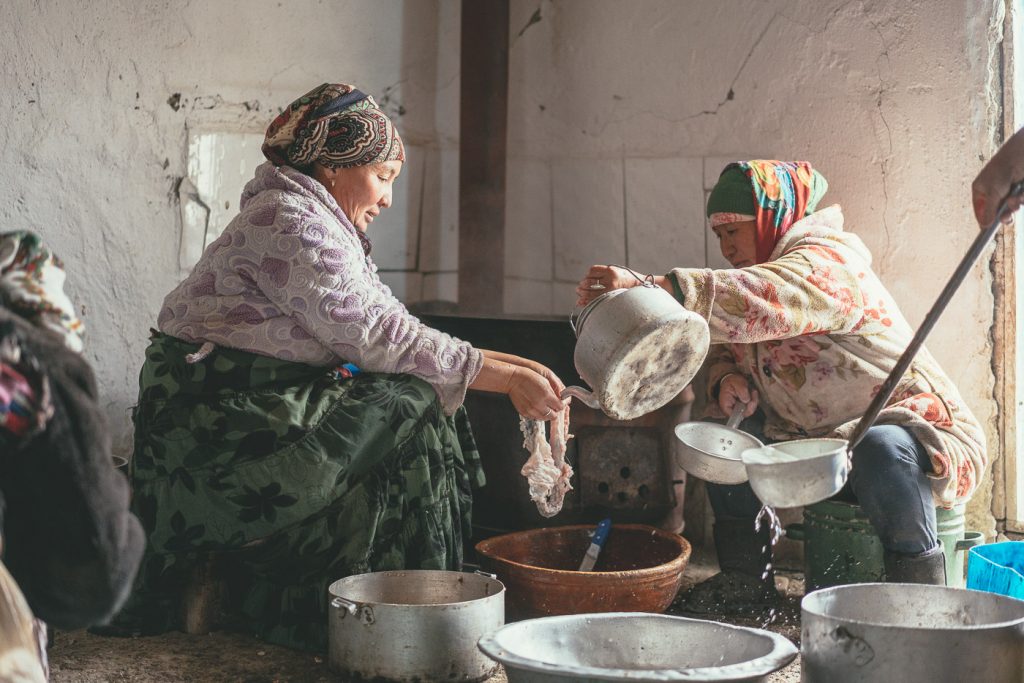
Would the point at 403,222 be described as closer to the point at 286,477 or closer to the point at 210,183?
the point at 210,183

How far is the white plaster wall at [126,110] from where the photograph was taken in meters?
3.18

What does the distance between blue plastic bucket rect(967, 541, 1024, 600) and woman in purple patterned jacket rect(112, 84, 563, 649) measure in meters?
1.09

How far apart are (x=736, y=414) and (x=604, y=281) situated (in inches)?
26.7

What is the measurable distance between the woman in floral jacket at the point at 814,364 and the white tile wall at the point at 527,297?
952mm

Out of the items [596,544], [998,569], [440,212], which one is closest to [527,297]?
[440,212]

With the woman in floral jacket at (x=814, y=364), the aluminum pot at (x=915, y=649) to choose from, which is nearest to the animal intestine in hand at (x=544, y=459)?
the woman in floral jacket at (x=814, y=364)

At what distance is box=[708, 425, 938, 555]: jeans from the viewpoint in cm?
266

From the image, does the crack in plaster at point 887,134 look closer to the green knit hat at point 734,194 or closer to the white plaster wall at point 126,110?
the green knit hat at point 734,194

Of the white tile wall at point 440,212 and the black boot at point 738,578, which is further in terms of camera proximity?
the white tile wall at point 440,212

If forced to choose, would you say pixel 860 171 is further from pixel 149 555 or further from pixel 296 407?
pixel 149 555

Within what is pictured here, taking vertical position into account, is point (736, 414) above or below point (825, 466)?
above

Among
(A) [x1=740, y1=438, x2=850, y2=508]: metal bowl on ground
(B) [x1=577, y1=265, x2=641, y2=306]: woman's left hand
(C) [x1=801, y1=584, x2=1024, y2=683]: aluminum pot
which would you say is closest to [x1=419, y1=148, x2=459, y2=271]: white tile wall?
(B) [x1=577, y1=265, x2=641, y2=306]: woman's left hand

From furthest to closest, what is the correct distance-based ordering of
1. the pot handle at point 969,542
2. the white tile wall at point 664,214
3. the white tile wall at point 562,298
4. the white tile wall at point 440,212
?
the white tile wall at point 440,212, the white tile wall at point 562,298, the white tile wall at point 664,214, the pot handle at point 969,542

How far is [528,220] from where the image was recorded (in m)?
4.32
